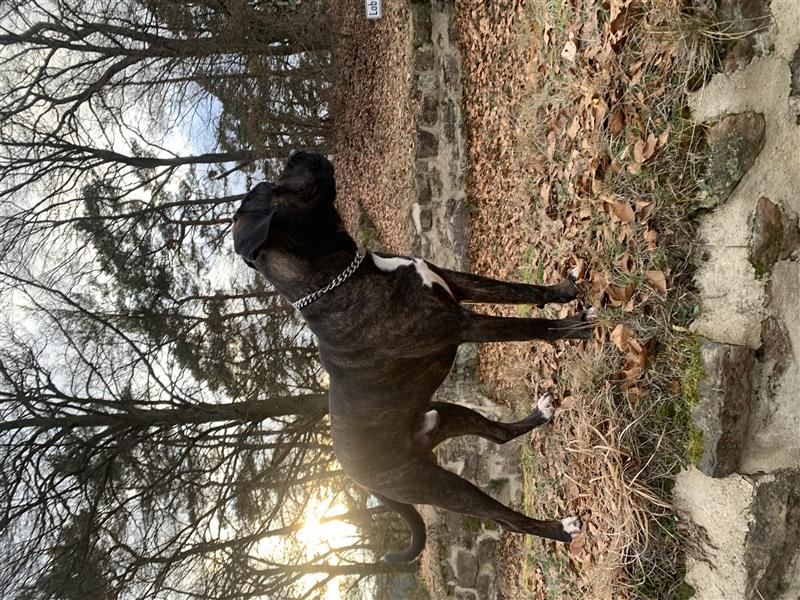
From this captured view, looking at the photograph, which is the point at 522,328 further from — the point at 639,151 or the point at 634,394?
the point at 639,151

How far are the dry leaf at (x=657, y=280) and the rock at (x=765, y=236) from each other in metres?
0.44

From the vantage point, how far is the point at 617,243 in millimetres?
3137

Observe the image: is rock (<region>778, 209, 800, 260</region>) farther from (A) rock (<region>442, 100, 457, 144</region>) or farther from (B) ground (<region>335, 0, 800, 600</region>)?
(A) rock (<region>442, 100, 457, 144</region>)

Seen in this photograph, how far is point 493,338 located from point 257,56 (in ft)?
20.5

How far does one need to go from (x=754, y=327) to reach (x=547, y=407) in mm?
1765

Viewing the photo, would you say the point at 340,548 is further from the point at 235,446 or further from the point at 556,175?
the point at 556,175

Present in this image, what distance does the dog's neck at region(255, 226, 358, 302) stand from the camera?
2834mm

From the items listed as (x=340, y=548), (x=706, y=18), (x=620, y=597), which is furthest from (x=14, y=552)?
(x=706, y=18)

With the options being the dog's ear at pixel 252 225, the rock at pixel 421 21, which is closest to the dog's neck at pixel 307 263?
the dog's ear at pixel 252 225

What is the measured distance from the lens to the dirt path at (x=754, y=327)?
2215mm

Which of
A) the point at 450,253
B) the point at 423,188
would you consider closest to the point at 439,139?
the point at 423,188

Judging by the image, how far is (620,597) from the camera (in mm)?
3092

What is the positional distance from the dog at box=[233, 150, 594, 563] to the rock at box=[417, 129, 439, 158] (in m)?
2.75

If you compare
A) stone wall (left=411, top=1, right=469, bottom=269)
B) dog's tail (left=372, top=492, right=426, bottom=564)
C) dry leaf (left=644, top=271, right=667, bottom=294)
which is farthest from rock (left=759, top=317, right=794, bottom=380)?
stone wall (left=411, top=1, right=469, bottom=269)
